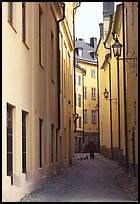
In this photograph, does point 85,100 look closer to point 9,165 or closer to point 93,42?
point 93,42

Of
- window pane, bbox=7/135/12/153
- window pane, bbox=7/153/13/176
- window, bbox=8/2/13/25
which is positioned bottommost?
window pane, bbox=7/153/13/176

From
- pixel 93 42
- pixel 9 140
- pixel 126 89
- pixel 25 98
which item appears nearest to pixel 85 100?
pixel 93 42

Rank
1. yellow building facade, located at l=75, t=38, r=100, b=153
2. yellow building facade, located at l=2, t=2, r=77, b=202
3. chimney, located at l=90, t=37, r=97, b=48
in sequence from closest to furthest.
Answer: yellow building facade, located at l=2, t=2, r=77, b=202
yellow building facade, located at l=75, t=38, r=100, b=153
chimney, located at l=90, t=37, r=97, b=48

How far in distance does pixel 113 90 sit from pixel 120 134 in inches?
328

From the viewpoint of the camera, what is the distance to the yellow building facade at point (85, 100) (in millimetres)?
70281

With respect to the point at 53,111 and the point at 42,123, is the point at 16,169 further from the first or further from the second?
the point at 53,111

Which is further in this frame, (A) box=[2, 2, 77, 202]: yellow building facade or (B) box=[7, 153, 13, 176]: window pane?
(B) box=[7, 153, 13, 176]: window pane

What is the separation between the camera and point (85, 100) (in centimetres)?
7481

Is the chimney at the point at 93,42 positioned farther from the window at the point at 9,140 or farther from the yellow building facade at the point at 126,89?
the window at the point at 9,140

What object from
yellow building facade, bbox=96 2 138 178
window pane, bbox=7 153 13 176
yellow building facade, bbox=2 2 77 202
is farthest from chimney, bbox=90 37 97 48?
window pane, bbox=7 153 13 176

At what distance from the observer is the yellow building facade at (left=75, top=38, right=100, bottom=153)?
70.3 meters

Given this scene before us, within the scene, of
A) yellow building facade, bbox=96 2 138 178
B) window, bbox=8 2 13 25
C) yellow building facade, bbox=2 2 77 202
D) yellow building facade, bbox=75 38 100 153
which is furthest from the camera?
yellow building facade, bbox=75 38 100 153

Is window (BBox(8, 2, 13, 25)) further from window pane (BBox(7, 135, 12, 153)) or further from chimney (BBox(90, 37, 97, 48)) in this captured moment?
chimney (BBox(90, 37, 97, 48))

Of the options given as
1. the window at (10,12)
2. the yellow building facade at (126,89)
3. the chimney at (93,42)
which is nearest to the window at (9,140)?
the window at (10,12)
